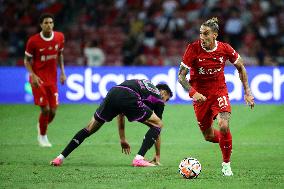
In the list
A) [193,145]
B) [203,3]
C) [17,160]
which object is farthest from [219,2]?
[17,160]

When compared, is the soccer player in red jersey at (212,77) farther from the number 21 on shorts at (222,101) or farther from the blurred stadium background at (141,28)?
the blurred stadium background at (141,28)

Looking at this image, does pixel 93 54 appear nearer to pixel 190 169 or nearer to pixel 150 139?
pixel 150 139

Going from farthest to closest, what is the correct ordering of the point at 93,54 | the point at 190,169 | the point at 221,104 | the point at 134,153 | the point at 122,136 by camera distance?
the point at 93,54 → the point at 134,153 → the point at 122,136 → the point at 221,104 → the point at 190,169

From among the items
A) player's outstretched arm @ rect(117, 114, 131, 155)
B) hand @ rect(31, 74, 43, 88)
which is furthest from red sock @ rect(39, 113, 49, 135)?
player's outstretched arm @ rect(117, 114, 131, 155)

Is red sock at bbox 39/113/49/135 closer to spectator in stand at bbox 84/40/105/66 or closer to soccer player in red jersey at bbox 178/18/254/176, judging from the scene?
soccer player in red jersey at bbox 178/18/254/176

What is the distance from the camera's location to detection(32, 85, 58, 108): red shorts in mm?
14707

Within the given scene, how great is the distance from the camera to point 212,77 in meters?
11.4

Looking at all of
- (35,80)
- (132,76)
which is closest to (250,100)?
(35,80)

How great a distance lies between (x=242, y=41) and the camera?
2541 cm

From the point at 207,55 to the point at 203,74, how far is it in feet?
1.03

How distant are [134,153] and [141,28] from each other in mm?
13016

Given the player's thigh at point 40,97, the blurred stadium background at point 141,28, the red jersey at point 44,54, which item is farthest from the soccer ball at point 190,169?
the blurred stadium background at point 141,28

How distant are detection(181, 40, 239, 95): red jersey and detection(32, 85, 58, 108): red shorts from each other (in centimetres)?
407

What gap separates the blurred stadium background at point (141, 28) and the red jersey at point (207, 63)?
1229 centimetres
